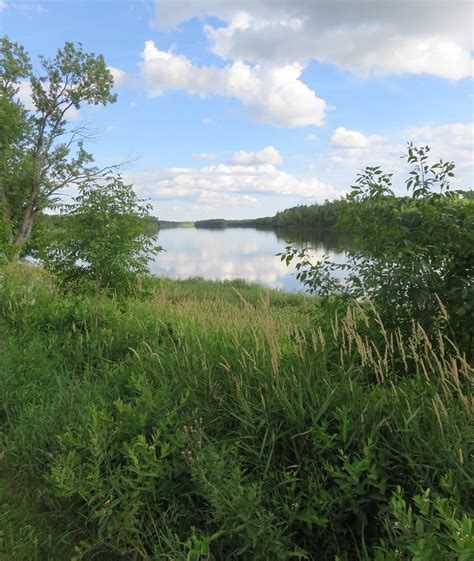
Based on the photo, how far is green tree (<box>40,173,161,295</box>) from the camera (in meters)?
7.48

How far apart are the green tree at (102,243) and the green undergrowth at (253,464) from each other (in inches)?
146

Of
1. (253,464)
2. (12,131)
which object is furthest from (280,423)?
(12,131)

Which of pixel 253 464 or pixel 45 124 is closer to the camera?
pixel 253 464

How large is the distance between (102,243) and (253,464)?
5.43 meters

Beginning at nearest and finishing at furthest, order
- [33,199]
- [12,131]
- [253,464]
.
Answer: [253,464] → [12,131] → [33,199]

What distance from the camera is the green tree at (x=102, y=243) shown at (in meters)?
7.48

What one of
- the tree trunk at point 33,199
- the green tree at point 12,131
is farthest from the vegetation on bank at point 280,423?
the tree trunk at point 33,199

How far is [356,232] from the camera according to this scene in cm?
424

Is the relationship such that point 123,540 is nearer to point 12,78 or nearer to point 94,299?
point 94,299

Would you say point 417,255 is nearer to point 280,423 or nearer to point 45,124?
point 280,423

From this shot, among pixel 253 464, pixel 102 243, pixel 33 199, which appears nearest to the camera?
pixel 253 464

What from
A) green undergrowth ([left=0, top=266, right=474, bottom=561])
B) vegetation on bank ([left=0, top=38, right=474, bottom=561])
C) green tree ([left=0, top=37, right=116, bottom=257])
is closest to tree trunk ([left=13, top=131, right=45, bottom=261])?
green tree ([left=0, top=37, right=116, bottom=257])

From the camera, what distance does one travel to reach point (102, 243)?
743cm

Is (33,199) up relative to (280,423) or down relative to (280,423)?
up
